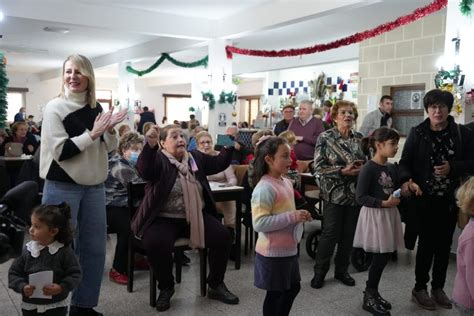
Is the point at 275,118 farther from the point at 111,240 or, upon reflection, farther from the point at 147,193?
the point at 147,193

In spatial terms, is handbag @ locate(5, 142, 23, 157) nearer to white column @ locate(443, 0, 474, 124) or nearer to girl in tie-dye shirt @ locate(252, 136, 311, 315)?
girl in tie-dye shirt @ locate(252, 136, 311, 315)

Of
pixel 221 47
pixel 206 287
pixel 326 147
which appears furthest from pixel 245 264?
pixel 221 47

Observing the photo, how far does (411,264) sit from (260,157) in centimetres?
245

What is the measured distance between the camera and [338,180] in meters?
3.32

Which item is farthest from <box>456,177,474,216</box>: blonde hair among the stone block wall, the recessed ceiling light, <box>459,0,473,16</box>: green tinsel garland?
the recessed ceiling light

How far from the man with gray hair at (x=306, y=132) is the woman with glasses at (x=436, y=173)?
2377mm

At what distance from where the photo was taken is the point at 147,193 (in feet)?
9.98

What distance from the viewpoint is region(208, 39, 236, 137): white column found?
9.36 meters

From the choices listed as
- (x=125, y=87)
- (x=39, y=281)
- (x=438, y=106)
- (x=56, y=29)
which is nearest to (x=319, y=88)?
(x=125, y=87)

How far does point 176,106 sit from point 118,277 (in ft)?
60.9

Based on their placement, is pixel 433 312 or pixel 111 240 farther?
pixel 111 240

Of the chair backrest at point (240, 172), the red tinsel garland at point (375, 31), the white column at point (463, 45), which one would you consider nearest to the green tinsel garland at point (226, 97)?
the red tinsel garland at point (375, 31)

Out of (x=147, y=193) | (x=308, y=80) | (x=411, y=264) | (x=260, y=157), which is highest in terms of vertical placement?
(x=308, y=80)

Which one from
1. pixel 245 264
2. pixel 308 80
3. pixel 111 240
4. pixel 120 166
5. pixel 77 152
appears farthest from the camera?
pixel 308 80
